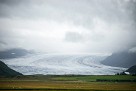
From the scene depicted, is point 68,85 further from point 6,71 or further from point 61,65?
point 6,71

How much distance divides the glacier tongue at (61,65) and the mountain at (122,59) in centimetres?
5960

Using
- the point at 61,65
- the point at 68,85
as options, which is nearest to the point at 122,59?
the point at 61,65

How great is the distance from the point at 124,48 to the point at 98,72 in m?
95.4

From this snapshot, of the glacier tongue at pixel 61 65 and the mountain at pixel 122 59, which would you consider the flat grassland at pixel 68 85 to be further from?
the mountain at pixel 122 59

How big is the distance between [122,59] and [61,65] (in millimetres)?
89672

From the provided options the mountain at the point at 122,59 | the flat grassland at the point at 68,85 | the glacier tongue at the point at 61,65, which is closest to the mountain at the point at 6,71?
the glacier tongue at the point at 61,65

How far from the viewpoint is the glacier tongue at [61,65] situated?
97.7m

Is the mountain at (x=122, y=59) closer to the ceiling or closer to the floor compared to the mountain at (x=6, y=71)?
closer to the ceiling

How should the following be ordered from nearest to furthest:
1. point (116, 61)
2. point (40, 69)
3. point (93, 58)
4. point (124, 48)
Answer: point (40, 69) < point (93, 58) < point (116, 61) < point (124, 48)

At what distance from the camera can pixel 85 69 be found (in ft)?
328

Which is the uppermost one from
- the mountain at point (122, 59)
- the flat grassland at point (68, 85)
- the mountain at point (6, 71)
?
the mountain at point (122, 59)

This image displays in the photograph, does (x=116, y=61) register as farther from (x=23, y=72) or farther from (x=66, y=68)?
(x=23, y=72)

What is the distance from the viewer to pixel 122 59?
180 meters

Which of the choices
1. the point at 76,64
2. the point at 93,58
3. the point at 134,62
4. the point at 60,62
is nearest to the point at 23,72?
the point at 60,62
